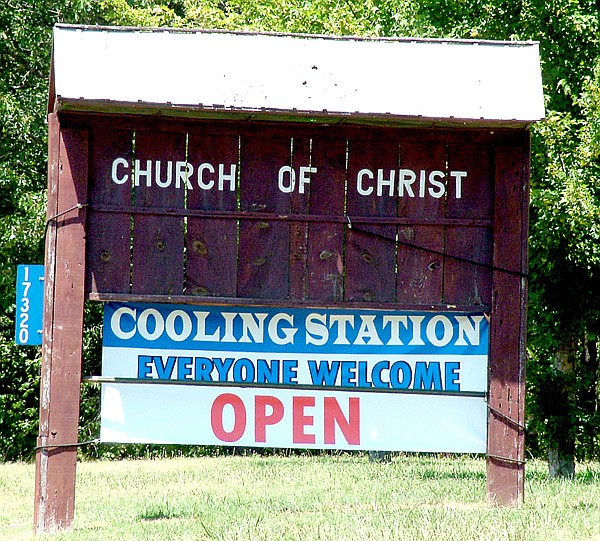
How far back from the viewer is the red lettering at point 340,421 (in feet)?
26.0

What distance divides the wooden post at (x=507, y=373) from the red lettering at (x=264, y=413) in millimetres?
1599

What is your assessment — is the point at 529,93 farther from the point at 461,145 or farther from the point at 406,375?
the point at 406,375

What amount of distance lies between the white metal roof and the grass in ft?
9.48

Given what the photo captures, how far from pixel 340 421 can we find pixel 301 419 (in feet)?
0.97

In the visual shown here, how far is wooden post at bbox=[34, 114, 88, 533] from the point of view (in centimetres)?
765

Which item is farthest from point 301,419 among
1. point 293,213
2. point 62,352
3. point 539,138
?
point 539,138

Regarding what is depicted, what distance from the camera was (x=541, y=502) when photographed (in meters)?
8.44

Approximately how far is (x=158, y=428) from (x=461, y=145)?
3.15m

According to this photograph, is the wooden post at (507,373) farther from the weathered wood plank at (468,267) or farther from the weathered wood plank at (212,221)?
the weathered wood plank at (212,221)

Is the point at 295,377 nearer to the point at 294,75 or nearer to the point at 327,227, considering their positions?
the point at 327,227

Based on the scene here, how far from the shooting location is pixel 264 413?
7941mm

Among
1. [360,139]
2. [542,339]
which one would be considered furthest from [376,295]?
[542,339]

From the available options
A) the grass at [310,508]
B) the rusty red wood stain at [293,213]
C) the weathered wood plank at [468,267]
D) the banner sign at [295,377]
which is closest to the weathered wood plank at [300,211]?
the rusty red wood stain at [293,213]

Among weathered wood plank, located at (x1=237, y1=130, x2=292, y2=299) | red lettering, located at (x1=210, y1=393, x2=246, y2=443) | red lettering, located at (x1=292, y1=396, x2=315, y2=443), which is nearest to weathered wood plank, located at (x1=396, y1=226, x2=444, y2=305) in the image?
weathered wood plank, located at (x1=237, y1=130, x2=292, y2=299)
